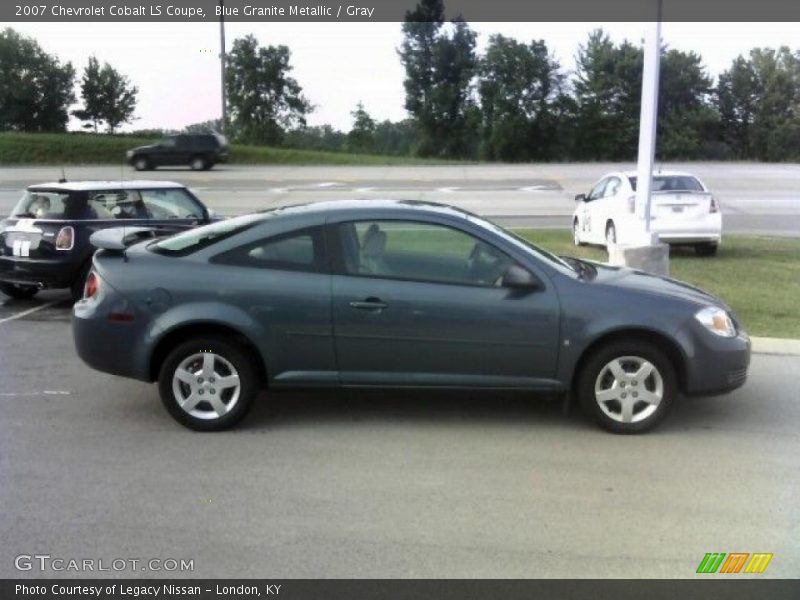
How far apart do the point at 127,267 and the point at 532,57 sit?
203 ft

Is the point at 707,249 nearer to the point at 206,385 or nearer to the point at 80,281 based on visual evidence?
the point at 80,281

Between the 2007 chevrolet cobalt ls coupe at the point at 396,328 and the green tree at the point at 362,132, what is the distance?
69.5 meters

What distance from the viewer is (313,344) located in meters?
5.64

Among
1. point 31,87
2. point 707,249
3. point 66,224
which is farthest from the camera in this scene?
point 31,87

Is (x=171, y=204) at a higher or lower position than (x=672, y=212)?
higher

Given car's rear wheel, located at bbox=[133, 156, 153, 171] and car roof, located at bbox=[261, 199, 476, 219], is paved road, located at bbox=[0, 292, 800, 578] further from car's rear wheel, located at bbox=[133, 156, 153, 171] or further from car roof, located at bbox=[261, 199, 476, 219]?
car's rear wheel, located at bbox=[133, 156, 153, 171]

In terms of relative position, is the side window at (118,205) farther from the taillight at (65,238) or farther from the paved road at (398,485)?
the paved road at (398,485)

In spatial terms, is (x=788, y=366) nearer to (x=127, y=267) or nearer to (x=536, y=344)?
(x=536, y=344)

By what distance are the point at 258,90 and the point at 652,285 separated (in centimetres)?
6658

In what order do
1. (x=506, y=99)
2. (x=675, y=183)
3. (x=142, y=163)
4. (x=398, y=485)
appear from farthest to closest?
(x=506, y=99), (x=142, y=163), (x=675, y=183), (x=398, y=485)

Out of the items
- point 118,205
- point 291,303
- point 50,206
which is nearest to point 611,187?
point 118,205

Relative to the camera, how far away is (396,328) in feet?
18.4
